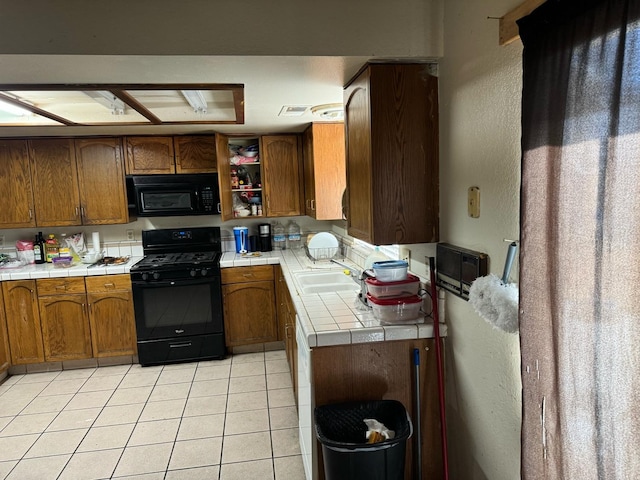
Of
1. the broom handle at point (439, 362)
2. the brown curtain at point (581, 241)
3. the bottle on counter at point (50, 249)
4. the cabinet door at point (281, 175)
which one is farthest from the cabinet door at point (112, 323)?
the brown curtain at point (581, 241)

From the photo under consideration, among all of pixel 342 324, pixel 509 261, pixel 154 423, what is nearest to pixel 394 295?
pixel 342 324

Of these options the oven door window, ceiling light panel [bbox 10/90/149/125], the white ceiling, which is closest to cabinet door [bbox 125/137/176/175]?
the oven door window

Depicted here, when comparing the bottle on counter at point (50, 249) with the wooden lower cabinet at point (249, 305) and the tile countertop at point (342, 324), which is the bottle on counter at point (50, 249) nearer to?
the wooden lower cabinet at point (249, 305)

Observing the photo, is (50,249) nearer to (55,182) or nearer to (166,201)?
(55,182)

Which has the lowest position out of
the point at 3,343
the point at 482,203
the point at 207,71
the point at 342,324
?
the point at 3,343

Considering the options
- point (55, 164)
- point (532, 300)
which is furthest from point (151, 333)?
point (532, 300)

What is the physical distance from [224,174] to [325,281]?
1.34 m

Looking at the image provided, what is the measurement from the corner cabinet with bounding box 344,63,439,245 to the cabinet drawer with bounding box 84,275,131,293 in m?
2.50

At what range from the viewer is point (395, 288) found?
6.08 ft

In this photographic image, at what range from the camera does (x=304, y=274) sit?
9.75 feet

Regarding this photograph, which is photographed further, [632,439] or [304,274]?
[304,274]

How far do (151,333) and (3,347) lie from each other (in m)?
1.19

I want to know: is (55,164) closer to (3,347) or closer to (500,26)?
(3,347)

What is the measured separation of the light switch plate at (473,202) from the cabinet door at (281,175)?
2531 millimetres
